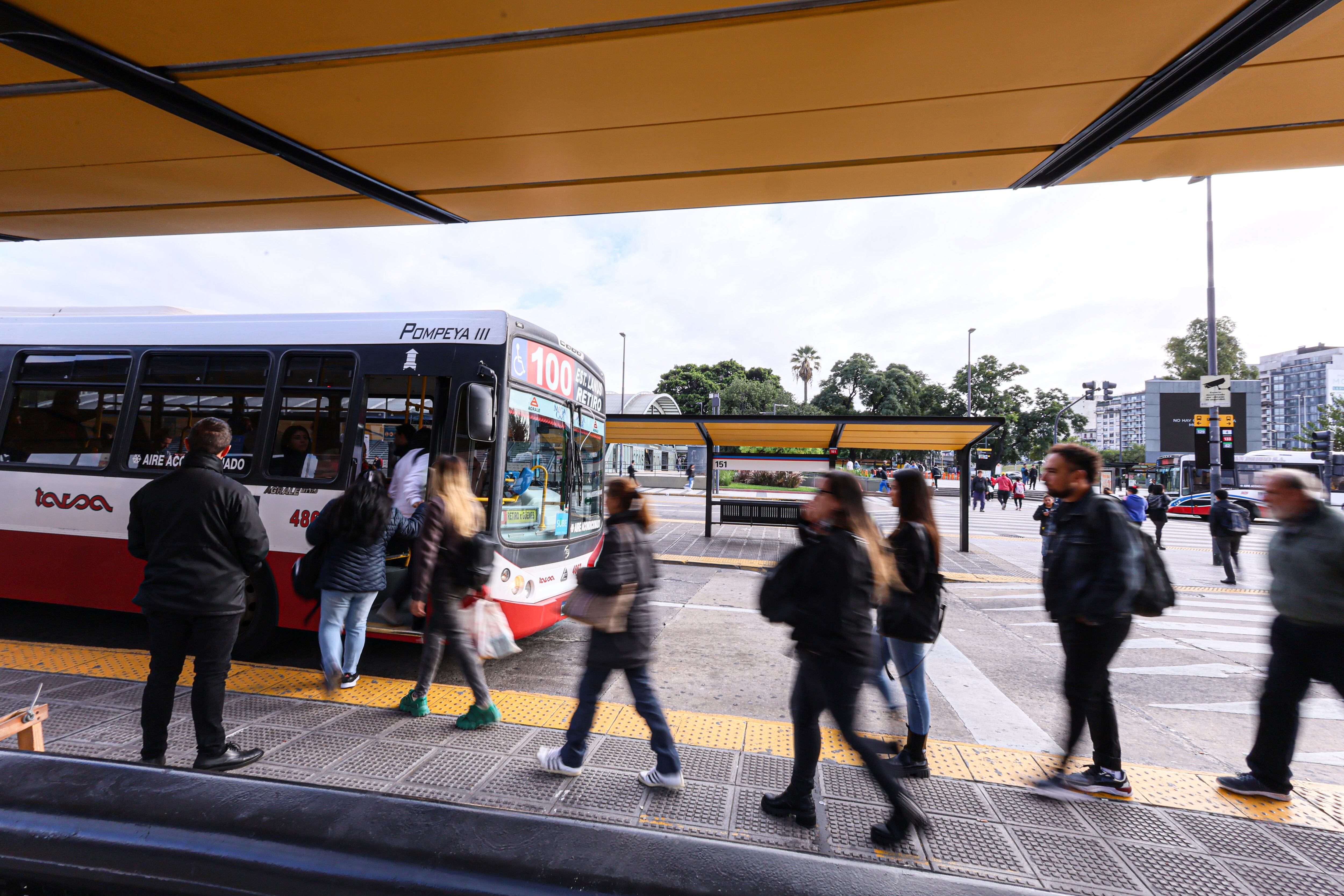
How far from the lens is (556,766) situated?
3436 millimetres

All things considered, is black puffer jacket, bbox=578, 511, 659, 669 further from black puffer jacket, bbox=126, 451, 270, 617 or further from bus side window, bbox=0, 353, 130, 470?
bus side window, bbox=0, 353, 130, 470

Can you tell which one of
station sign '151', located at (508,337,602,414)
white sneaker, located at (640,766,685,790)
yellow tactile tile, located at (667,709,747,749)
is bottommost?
yellow tactile tile, located at (667,709,747,749)

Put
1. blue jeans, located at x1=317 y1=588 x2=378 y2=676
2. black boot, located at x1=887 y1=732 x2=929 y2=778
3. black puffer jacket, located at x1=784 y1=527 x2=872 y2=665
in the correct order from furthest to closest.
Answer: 1. blue jeans, located at x1=317 y1=588 x2=378 y2=676
2. black boot, located at x1=887 y1=732 x2=929 y2=778
3. black puffer jacket, located at x1=784 y1=527 x2=872 y2=665

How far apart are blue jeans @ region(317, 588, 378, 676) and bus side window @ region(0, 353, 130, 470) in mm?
2947

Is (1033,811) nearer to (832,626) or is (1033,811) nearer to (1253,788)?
(1253,788)

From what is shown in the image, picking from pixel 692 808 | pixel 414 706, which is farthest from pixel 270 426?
pixel 692 808

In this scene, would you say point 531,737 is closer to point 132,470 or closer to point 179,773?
point 179,773

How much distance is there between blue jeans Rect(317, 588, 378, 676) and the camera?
4359 mm

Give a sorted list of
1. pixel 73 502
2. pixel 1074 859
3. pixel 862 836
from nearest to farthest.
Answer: pixel 1074 859
pixel 862 836
pixel 73 502

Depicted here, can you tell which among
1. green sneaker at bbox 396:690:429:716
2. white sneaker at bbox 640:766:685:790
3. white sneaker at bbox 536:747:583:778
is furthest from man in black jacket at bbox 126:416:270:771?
white sneaker at bbox 640:766:685:790

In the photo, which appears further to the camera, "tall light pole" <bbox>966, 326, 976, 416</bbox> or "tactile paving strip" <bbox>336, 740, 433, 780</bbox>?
"tall light pole" <bbox>966, 326, 976, 416</bbox>

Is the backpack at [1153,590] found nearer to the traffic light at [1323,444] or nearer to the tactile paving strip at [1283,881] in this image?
the tactile paving strip at [1283,881]

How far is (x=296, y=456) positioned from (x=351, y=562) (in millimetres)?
1537

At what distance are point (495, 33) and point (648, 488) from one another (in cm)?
3412
